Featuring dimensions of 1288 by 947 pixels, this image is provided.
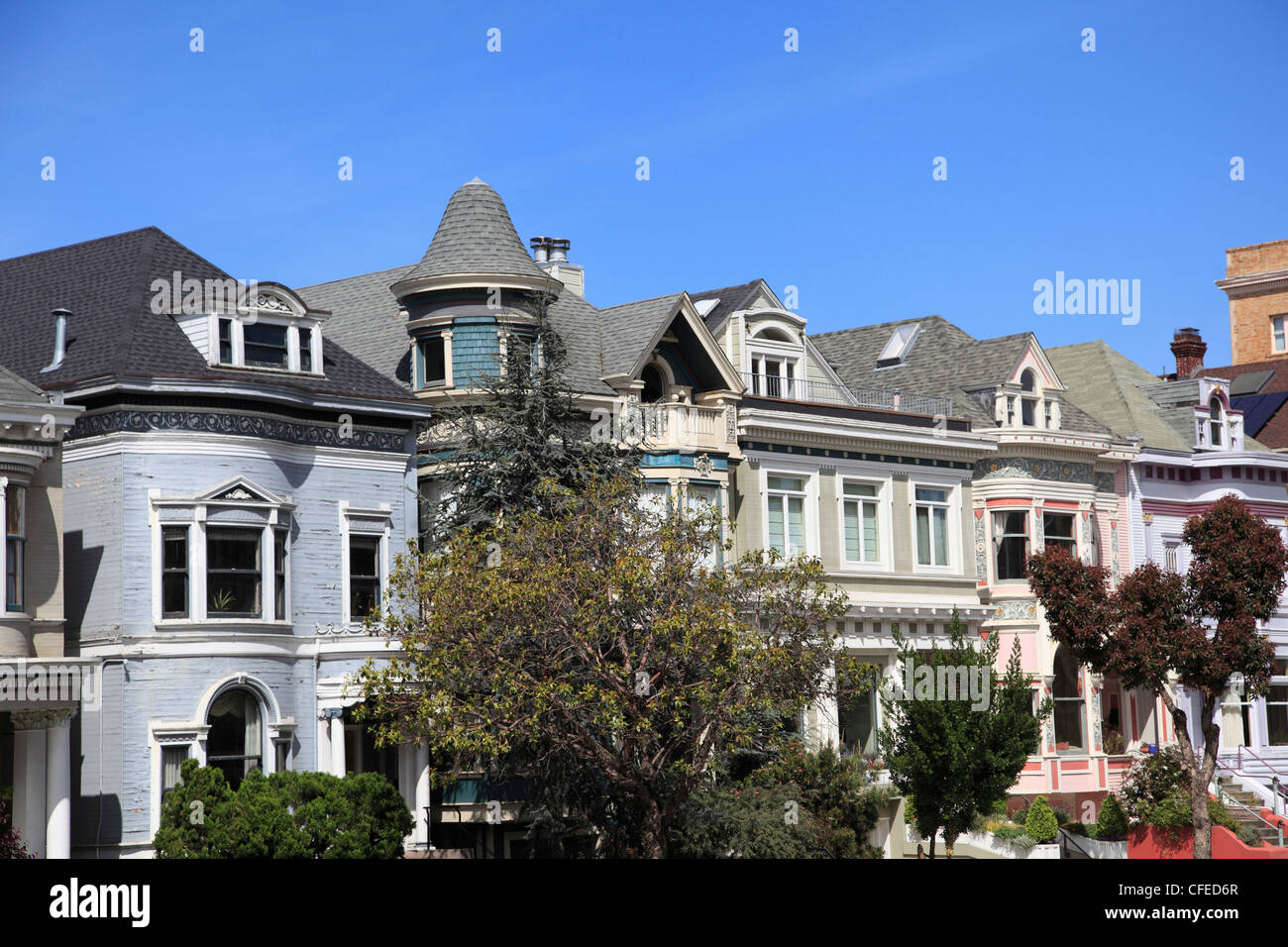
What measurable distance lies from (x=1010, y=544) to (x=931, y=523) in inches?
105

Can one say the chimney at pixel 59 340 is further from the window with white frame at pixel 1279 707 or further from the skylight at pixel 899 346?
the window with white frame at pixel 1279 707

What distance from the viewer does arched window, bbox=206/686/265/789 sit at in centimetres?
3294

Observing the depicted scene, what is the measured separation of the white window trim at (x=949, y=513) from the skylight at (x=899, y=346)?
6403mm

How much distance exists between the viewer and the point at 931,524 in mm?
45719

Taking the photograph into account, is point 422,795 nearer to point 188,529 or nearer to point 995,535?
point 188,529

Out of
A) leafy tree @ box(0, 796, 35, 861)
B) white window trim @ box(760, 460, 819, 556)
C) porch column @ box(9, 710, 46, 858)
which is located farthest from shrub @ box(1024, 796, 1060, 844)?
leafy tree @ box(0, 796, 35, 861)

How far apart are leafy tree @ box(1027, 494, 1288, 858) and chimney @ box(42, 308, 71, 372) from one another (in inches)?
931

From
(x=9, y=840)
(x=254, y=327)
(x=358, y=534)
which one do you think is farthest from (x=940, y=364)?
(x=9, y=840)

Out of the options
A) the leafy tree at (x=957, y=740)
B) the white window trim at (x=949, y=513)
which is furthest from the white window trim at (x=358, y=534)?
the white window trim at (x=949, y=513)

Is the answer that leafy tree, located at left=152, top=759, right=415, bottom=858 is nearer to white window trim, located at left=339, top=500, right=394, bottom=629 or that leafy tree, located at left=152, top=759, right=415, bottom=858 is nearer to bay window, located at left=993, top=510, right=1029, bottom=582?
white window trim, located at left=339, top=500, right=394, bottom=629

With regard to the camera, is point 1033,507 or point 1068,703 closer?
point 1033,507

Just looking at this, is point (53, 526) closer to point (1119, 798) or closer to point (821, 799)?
point (821, 799)

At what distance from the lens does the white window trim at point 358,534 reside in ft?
116
